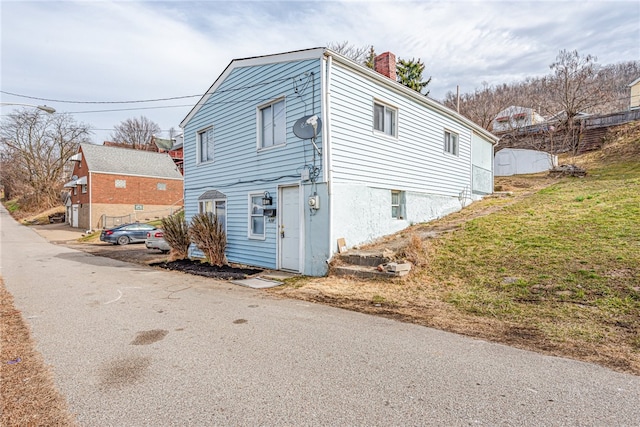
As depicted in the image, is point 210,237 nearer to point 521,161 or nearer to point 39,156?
point 521,161

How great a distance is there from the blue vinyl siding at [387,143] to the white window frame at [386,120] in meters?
0.11

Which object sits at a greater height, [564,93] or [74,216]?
[564,93]

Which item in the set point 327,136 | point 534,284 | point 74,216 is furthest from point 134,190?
point 534,284

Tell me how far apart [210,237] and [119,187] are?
84.2 feet

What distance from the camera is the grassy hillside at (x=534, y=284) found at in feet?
14.7

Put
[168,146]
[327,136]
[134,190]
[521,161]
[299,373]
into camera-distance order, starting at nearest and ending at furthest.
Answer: [299,373]
[327,136]
[521,161]
[134,190]
[168,146]

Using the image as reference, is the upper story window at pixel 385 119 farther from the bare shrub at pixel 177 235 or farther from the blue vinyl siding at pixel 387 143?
the bare shrub at pixel 177 235

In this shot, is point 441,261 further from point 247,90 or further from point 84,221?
point 84,221

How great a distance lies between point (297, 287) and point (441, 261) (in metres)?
3.38

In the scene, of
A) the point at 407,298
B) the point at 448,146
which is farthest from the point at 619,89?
the point at 407,298

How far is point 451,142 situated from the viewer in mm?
14328

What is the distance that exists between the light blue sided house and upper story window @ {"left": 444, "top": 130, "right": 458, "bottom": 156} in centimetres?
13

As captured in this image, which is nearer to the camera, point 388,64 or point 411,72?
point 388,64

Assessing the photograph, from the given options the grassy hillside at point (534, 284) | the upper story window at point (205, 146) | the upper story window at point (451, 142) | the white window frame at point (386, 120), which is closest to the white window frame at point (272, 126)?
the white window frame at point (386, 120)
